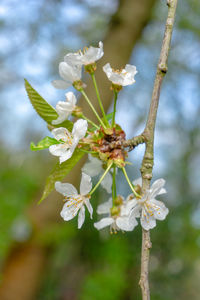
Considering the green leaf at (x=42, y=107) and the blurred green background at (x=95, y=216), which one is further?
the blurred green background at (x=95, y=216)

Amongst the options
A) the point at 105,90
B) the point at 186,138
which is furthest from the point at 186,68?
the point at 105,90

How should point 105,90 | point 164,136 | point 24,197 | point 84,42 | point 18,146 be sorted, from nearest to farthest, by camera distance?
point 105,90 < point 24,197 < point 84,42 < point 164,136 < point 18,146

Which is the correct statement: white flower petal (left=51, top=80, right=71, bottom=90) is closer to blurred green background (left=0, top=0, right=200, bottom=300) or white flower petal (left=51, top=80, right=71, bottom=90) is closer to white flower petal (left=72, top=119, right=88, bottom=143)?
white flower petal (left=72, top=119, right=88, bottom=143)

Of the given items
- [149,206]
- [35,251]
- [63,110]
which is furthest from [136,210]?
[35,251]

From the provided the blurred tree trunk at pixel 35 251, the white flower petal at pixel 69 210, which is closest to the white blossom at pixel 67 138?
the white flower petal at pixel 69 210

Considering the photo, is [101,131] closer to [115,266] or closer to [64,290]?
[115,266]

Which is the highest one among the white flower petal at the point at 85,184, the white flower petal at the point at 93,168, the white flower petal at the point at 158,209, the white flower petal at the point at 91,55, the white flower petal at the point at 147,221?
the white flower petal at the point at 91,55

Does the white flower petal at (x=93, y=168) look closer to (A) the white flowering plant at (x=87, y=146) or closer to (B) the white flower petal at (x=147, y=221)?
(A) the white flowering plant at (x=87, y=146)
